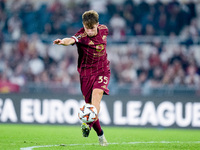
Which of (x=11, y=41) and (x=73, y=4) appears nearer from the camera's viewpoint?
(x=11, y=41)

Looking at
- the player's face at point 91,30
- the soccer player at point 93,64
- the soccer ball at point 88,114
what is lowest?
the soccer ball at point 88,114

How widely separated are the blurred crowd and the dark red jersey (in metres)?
6.83

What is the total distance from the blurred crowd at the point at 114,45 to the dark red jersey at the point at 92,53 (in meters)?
6.83

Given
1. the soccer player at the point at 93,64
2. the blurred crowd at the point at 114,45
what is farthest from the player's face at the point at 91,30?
the blurred crowd at the point at 114,45

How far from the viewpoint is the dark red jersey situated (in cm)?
680

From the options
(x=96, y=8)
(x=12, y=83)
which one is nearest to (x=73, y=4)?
(x=96, y=8)

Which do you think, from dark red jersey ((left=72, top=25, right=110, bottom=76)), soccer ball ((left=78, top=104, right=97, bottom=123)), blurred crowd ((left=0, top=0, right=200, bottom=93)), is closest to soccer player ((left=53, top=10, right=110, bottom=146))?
dark red jersey ((left=72, top=25, right=110, bottom=76))

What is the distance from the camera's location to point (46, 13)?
53.5 ft

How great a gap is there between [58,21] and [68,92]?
4012mm

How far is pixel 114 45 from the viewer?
1529cm

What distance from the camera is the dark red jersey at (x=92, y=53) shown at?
6797 millimetres

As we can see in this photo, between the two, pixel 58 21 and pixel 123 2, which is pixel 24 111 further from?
pixel 123 2

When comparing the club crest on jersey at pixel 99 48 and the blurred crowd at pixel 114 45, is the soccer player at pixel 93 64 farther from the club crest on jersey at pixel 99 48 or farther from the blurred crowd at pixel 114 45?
the blurred crowd at pixel 114 45

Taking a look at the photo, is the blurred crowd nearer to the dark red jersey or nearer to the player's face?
the dark red jersey
